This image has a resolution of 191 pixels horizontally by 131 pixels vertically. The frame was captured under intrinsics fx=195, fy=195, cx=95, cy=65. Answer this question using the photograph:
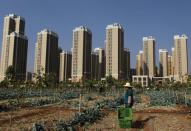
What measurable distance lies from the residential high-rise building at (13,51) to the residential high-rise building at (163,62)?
305 ft

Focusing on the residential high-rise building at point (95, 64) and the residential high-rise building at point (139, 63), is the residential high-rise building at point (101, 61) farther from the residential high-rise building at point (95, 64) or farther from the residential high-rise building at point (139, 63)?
the residential high-rise building at point (139, 63)

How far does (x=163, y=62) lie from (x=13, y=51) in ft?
325

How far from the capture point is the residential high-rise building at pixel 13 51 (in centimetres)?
9694

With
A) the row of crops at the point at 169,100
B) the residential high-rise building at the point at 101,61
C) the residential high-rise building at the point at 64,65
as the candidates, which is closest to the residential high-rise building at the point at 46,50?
the residential high-rise building at the point at 64,65

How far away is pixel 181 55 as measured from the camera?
111562 mm

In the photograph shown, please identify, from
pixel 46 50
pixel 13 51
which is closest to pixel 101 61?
pixel 46 50

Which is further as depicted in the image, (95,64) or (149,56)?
(95,64)

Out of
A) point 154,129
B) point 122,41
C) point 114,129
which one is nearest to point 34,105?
point 114,129

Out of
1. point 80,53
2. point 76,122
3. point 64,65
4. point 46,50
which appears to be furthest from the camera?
point 64,65

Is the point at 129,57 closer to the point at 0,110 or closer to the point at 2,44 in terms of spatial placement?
the point at 2,44

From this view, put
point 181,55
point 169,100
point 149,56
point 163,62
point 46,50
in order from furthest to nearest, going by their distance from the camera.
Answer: point 163,62
point 149,56
point 181,55
point 46,50
point 169,100

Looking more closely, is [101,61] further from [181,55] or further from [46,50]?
[181,55]

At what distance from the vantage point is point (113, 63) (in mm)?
94625

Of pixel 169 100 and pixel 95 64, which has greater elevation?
pixel 95 64
